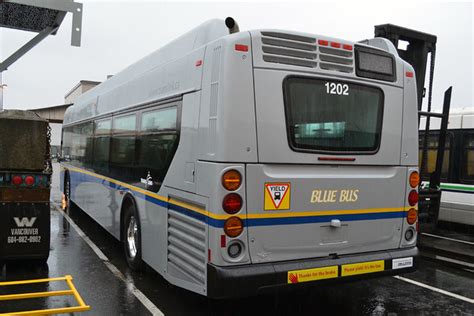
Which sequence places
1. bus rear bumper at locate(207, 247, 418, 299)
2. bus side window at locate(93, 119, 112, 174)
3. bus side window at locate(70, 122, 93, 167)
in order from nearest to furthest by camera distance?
bus rear bumper at locate(207, 247, 418, 299)
bus side window at locate(93, 119, 112, 174)
bus side window at locate(70, 122, 93, 167)

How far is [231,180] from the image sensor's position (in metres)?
3.95

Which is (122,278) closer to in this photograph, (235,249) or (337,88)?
(235,249)

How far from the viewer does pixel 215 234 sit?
3.96 metres

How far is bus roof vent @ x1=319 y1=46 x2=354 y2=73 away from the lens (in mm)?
4477

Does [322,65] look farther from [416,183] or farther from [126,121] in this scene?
[126,121]

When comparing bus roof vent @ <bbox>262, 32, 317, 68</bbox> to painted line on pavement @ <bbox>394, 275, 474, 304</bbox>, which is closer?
bus roof vent @ <bbox>262, 32, 317, 68</bbox>

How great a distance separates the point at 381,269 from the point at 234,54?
2.71 meters

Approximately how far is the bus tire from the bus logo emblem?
2.50 metres

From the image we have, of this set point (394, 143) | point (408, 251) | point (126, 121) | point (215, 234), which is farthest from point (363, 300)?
point (126, 121)

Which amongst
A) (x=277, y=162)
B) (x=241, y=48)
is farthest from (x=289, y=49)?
(x=277, y=162)

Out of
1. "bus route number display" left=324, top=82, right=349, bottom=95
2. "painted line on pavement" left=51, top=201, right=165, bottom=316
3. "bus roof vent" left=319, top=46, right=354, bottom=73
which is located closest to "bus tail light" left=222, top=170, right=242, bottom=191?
"bus route number display" left=324, top=82, right=349, bottom=95

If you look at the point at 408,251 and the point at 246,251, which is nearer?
the point at 246,251

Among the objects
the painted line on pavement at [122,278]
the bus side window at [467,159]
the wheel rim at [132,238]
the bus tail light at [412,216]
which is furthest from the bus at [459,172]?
the painted line on pavement at [122,278]

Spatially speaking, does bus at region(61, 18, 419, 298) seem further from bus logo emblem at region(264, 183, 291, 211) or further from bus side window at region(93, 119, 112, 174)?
bus side window at region(93, 119, 112, 174)
